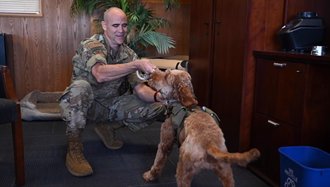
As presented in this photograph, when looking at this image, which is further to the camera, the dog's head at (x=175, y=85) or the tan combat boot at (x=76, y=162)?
the tan combat boot at (x=76, y=162)

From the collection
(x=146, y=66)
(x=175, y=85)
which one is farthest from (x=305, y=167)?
(x=146, y=66)

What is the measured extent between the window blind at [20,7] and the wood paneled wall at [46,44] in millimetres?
86

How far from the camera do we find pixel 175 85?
1.91 meters

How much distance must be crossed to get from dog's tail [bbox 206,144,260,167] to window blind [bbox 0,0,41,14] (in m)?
3.85

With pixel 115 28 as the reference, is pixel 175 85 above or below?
below

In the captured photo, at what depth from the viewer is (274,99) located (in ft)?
6.75

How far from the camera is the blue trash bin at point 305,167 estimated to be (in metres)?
1.44

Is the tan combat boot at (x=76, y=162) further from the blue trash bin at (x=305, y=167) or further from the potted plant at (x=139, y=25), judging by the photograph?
the potted plant at (x=139, y=25)

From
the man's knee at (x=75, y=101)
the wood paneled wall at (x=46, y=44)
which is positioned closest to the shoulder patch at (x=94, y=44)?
the man's knee at (x=75, y=101)

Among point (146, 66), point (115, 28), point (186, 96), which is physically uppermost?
point (115, 28)

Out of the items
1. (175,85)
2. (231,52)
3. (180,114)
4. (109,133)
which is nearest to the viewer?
(180,114)

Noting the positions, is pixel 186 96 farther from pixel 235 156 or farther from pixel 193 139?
pixel 235 156

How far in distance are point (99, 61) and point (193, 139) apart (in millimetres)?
1108

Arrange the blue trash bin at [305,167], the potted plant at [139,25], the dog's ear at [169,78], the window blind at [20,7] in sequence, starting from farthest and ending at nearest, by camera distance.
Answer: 1. the window blind at [20,7]
2. the potted plant at [139,25]
3. the dog's ear at [169,78]
4. the blue trash bin at [305,167]
